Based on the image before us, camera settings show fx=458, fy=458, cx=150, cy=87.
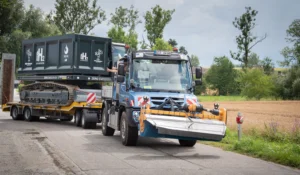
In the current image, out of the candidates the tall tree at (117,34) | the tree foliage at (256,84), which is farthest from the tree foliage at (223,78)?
the tall tree at (117,34)

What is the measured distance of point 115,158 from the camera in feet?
34.2

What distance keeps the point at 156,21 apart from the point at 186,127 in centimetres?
4043

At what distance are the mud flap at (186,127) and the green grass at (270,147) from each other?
1208 mm

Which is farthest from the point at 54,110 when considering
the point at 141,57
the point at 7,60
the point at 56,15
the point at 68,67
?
the point at 56,15

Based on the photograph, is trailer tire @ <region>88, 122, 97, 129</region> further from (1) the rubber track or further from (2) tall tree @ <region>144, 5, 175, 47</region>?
(2) tall tree @ <region>144, 5, 175, 47</region>

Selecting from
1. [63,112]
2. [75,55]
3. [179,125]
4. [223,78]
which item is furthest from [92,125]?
[223,78]

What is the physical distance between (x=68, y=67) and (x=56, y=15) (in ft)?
140

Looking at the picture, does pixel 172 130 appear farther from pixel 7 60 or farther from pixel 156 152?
pixel 7 60

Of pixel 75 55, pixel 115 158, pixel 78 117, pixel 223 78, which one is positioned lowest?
pixel 115 158

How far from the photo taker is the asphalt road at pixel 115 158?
8898 millimetres

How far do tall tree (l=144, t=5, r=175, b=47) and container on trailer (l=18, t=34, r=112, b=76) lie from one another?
29375mm

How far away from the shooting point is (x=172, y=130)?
1117 centimetres

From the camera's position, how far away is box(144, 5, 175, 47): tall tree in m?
50.9

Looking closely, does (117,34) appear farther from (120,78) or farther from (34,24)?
(120,78)
